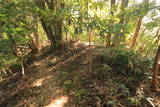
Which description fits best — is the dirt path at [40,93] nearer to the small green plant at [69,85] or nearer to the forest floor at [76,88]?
the forest floor at [76,88]

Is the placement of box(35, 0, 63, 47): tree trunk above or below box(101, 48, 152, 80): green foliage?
above

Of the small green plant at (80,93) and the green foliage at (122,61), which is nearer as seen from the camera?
the small green plant at (80,93)

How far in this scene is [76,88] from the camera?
401 cm

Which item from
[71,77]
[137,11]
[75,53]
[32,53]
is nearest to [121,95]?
[71,77]

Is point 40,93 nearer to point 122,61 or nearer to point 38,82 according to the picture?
point 38,82

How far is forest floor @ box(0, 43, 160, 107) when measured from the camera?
3.37m

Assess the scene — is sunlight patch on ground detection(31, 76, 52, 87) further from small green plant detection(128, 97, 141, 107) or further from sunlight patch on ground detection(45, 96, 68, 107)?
small green plant detection(128, 97, 141, 107)

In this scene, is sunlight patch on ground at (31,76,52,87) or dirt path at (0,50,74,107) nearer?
dirt path at (0,50,74,107)

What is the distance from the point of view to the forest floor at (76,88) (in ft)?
11.0

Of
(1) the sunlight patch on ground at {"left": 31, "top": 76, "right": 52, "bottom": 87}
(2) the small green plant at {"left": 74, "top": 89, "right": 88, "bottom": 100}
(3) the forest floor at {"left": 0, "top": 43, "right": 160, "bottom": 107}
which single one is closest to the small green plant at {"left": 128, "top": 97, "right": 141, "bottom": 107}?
(3) the forest floor at {"left": 0, "top": 43, "right": 160, "bottom": 107}

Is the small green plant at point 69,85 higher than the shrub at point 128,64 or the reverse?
the reverse

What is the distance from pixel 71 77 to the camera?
4.69 meters

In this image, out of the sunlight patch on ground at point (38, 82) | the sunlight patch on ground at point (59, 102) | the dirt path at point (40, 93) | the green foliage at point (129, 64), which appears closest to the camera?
the sunlight patch on ground at point (59, 102)

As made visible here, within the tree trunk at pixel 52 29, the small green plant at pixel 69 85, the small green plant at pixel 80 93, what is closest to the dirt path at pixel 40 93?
the small green plant at pixel 69 85
